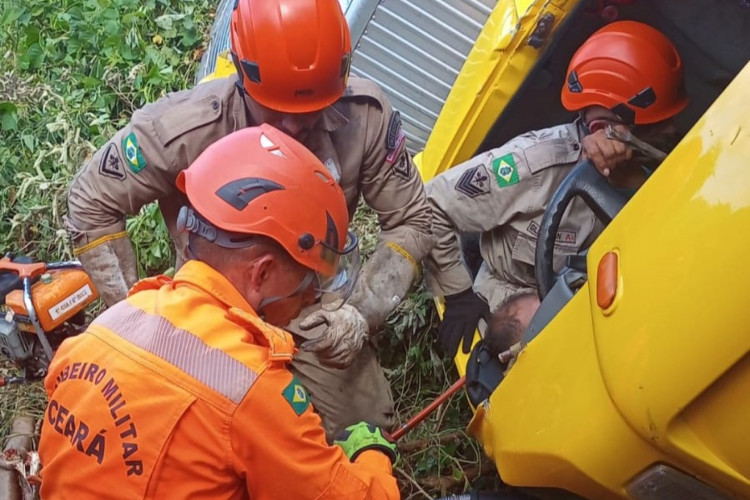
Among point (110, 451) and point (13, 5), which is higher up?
point (110, 451)

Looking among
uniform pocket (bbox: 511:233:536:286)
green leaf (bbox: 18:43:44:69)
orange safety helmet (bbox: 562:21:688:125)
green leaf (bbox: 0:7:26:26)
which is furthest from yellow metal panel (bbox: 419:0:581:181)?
green leaf (bbox: 0:7:26:26)

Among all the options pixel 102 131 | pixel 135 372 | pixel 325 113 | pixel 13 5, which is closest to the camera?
pixel 135 372

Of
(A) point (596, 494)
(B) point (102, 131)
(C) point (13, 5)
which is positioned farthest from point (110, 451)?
(C) point (13, 5)

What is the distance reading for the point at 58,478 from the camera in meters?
1.82

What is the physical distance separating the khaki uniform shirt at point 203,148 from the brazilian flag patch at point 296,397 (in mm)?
1179

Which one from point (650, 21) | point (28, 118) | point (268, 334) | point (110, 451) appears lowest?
point (28, 118)

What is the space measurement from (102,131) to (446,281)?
8.56 ft

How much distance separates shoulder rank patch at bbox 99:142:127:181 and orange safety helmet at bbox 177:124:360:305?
86cm

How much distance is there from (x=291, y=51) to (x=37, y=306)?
146cm

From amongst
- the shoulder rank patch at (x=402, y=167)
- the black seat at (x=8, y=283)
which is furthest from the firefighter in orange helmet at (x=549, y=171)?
the black seat at (x=8, y=283)

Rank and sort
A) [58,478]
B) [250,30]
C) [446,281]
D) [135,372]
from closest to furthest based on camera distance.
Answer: [135,372], [58,478], [250,30], [446,281]

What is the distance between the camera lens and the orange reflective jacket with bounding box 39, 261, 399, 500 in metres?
1.68

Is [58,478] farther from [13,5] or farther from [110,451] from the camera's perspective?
[13,5]

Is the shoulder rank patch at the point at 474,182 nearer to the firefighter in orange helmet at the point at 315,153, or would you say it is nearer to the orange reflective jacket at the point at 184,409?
the firefighter in orange helmet at the point at 315,153
